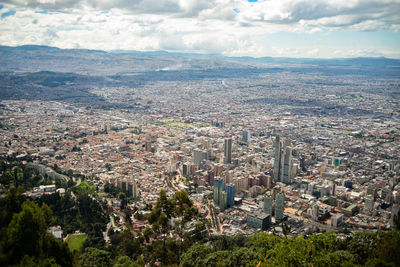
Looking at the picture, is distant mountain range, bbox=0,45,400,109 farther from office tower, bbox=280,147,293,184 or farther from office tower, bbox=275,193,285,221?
office tower, bbox=275,193,285,221

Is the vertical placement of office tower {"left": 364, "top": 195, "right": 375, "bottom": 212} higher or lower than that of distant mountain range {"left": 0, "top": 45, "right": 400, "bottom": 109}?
lower

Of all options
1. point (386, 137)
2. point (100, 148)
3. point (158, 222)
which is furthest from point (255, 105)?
point (158, 222)

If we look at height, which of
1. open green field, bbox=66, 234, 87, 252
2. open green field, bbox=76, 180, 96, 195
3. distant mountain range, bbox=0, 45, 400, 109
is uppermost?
distant mountain range, bbox=0, 45, 400, 109

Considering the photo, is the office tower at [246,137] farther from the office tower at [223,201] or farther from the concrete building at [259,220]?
the concrete building at [259,220]

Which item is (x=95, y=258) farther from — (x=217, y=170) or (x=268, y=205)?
(x=217, y=170)

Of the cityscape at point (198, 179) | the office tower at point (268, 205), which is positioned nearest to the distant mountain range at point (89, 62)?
the cityscape at point (198, 179)

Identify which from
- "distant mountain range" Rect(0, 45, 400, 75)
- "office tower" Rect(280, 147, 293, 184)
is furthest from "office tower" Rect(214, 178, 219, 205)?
"distant mountain range" Rect(0, 45, 400, 75)

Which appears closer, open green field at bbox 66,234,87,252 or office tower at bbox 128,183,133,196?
open green field at bbox 66,234,87,252

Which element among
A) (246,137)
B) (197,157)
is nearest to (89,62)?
(246,137)
